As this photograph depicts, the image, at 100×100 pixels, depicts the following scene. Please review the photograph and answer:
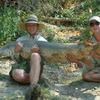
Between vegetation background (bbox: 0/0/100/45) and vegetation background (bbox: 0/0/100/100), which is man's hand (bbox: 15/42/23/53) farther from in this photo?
vegetation background (bbox: 0/0/100/45)

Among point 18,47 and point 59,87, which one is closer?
point 18,47

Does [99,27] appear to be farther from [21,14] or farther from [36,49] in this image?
[21,14]

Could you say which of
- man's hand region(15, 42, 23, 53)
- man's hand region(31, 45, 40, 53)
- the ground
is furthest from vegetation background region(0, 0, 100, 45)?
man's hand region(31, 45, 40, 53)

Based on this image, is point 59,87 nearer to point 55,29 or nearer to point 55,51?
point 55,51

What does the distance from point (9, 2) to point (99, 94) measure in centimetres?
597

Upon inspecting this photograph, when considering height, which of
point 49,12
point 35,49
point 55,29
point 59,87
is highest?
point 49,12

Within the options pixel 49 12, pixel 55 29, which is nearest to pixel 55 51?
pixel 55 29

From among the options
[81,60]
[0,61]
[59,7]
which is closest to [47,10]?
[59,7]

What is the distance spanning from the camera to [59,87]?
6.89m

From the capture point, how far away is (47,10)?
1229 cm

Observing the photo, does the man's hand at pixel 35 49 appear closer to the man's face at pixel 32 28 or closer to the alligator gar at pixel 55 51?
the alligator gar at pixel 55 51

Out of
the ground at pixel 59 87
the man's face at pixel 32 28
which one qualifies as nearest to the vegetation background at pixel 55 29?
the ground at pixel 59 87

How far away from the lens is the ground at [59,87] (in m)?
6.22

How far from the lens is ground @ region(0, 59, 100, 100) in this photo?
6.22 meters
